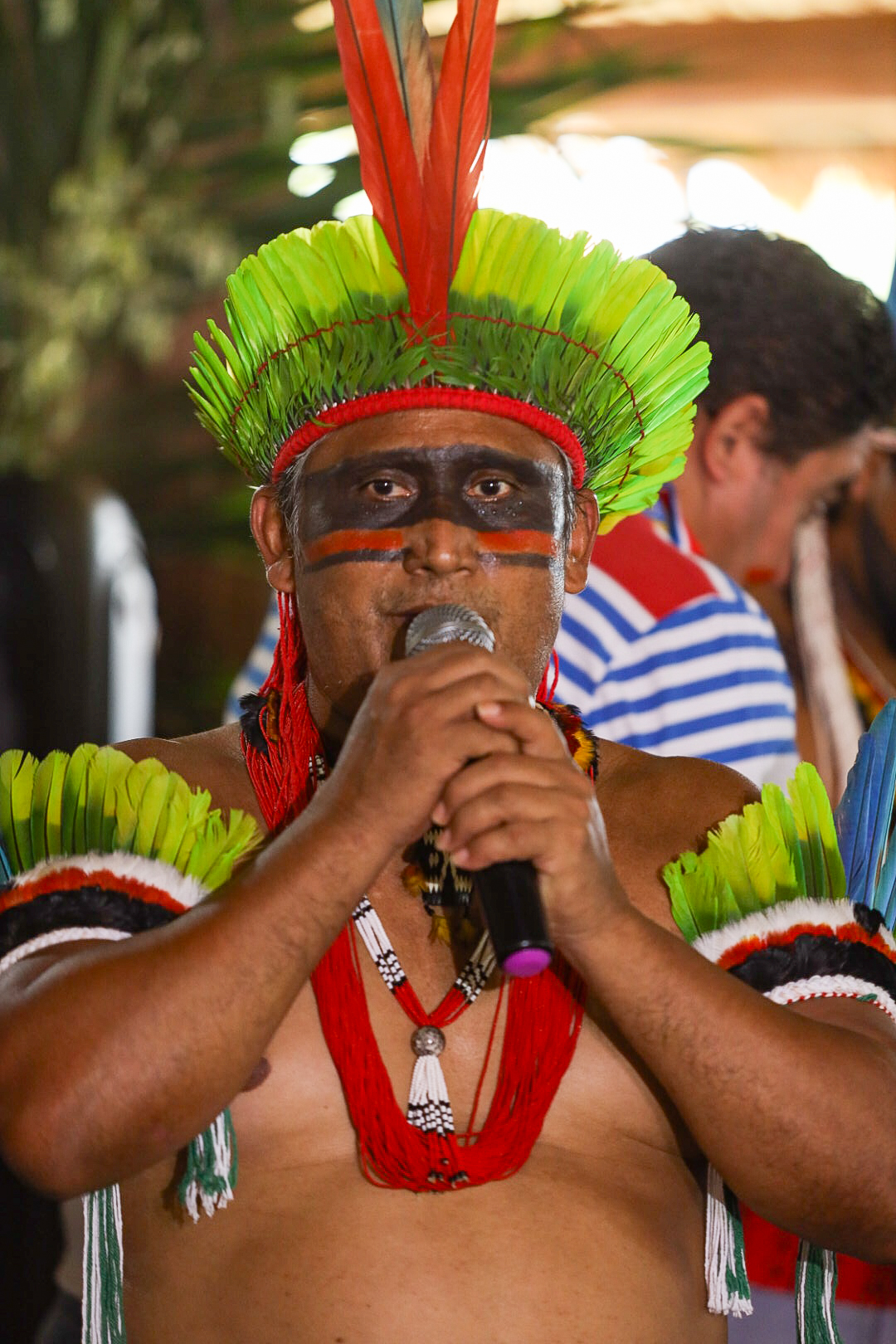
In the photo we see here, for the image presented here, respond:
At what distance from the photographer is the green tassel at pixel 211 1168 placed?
5.34ft

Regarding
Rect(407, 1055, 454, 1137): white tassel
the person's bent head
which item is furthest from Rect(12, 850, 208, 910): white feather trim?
the person's bent head

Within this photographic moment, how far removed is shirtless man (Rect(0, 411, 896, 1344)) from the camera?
1.44 metres

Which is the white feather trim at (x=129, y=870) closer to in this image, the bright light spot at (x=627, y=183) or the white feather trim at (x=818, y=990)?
the white feather trim at (x=818, y=990)

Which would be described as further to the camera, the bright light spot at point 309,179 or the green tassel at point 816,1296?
the bright light spot at point 309,179

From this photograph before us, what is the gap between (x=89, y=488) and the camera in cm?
345

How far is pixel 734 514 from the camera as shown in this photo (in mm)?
3141

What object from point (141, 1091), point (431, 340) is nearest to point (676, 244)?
point (431, 340)

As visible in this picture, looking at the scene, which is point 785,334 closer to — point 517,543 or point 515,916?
point 517,543

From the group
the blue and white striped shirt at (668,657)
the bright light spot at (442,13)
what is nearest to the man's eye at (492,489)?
the blue and white striped shirt at (668,657)

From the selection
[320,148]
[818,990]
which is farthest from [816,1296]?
[320,148]

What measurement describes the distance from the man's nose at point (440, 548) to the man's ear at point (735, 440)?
1.52m

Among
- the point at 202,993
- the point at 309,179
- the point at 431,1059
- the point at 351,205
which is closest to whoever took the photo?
the point at 202,993

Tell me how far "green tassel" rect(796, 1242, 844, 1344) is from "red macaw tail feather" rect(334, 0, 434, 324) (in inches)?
47.6

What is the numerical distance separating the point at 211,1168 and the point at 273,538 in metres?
0.78
